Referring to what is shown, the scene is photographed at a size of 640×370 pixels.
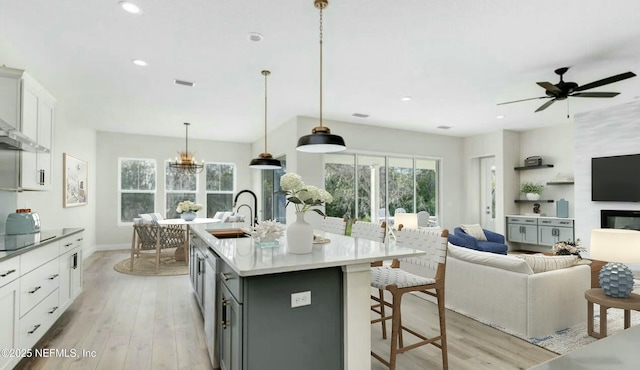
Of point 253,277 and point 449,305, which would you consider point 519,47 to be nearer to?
point 449,305

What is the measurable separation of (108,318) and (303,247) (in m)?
2.66

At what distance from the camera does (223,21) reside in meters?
2.85

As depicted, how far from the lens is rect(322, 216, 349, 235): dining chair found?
11.5 feet

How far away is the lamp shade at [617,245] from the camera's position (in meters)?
2.38

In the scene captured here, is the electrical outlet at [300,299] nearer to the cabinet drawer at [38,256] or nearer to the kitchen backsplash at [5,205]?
the cabinet drawer at [38,256]

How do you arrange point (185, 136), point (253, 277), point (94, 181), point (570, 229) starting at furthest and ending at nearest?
point (185, 136) < point (94, 181) < point (570, 229) < point (253, 277)

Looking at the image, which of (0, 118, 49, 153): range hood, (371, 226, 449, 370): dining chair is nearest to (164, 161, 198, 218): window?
(0, 118, 49, 153): range hood

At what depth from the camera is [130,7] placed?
2.61 meters

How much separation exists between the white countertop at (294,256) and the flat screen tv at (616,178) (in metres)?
5.43

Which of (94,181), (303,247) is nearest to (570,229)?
(303,247)

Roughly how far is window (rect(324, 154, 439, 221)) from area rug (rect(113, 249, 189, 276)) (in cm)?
292

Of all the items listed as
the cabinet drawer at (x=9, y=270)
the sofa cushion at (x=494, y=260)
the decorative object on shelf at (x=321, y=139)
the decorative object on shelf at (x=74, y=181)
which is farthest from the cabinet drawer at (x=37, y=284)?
the sofa cushion at (x=494, y=260)

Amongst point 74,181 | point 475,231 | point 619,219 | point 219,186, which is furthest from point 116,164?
point 619,219

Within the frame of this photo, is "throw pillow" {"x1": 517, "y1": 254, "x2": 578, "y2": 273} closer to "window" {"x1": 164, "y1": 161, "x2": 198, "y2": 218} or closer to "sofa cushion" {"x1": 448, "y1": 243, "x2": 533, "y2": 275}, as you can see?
"sofa cushion" {"x1": 448, "y1": 243, "x2": 533, "y2": 275}
